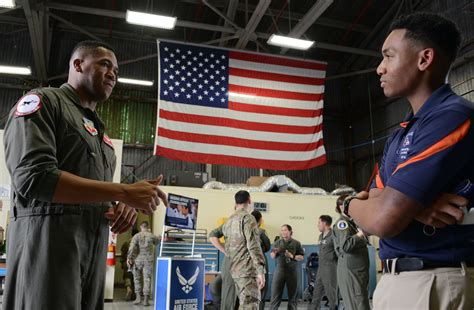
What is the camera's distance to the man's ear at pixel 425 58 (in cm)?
142

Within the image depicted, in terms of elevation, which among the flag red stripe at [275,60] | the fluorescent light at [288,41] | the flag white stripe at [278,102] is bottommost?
the flag white stripe at [278,102]

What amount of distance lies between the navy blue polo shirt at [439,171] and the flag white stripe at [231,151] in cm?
705

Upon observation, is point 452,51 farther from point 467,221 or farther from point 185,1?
point 185,1

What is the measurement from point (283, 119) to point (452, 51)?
7488 mm

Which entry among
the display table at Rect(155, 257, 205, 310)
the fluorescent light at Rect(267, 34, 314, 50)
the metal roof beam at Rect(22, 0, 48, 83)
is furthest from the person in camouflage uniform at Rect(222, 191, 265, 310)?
the metal roof beam at Rect(22, 0, 48, 83)

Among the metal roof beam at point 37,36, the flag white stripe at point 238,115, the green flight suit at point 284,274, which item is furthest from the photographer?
the metal roof beam at point 37,36

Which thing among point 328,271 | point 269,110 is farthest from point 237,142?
point 328,271

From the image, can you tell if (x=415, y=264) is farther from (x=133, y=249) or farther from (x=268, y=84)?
(x=133, y=249)

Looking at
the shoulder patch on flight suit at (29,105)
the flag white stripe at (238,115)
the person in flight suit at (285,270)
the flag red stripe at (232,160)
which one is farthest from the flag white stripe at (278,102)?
the shoulder patch on flight suit at (29,105)

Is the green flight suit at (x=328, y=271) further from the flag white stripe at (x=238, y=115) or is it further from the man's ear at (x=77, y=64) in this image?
the man's ear at (x=77, y=64)

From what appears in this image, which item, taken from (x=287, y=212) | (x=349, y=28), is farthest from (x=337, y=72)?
(x=287, y=212)

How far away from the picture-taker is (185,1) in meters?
12.9

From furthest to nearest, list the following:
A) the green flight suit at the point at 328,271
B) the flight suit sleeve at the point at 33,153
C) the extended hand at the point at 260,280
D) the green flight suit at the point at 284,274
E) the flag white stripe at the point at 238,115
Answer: the flag white stripe at the point at 238,115 → the green flight suit at the point at 284,274 → the green flight suit at the point at 328,271 → the extended hand at the point at 260,280 → the flight suit sleeve at the point at 33,153

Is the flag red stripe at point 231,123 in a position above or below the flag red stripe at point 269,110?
below
